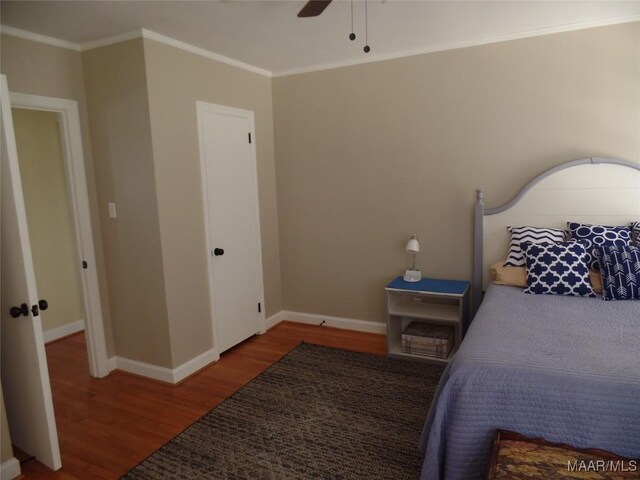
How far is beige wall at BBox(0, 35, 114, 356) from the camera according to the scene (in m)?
2.71

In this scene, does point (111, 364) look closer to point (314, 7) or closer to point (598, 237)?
point (314, 7)

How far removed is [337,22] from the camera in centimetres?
279

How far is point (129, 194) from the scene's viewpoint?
3117mm

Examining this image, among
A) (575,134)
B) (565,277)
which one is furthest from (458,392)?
(575,134)

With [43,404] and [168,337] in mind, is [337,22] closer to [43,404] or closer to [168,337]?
[168,337]

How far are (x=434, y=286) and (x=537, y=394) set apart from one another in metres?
1.73

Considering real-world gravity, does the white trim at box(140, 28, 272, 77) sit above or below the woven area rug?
above

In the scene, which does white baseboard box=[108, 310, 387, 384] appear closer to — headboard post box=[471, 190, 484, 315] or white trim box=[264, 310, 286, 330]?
white trim box=[264, 310, 286, 330]

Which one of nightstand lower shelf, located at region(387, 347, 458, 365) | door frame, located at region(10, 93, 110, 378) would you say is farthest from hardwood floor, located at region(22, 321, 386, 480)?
door frame, located at region(10, 93, 110, 378)

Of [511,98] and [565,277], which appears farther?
[511,98]

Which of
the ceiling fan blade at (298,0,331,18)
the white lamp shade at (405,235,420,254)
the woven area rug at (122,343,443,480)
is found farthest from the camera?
the white lamp shade at (405,235,420,254)

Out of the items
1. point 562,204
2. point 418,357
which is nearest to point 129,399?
point 418,357

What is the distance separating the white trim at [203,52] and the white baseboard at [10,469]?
264 cm

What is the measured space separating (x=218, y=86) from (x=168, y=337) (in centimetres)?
203
